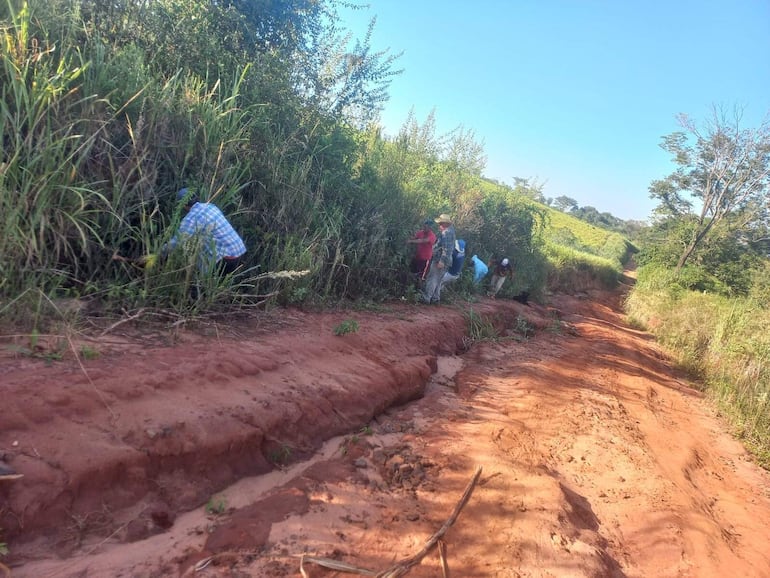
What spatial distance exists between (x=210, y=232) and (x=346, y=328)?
1.79 meters

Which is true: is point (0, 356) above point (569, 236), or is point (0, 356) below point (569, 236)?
below

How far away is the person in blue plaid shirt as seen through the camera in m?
4.18

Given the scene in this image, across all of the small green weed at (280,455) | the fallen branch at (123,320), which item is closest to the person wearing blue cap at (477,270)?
the small green weed at (280,455)

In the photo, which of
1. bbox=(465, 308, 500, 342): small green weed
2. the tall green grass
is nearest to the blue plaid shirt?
bbox=(465, 308, 500, 342): small green weed

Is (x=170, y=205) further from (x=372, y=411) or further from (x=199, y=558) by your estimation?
(x=199, y=558)

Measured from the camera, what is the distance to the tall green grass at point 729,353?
20.8ft

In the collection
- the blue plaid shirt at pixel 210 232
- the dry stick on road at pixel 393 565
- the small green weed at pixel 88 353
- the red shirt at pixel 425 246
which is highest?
the red shirt at pixel 425 246

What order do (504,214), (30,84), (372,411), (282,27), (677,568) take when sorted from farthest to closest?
(504,214) < (282,27) < (372,411) < (30,84) < (677,568)

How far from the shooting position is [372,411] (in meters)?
4.26

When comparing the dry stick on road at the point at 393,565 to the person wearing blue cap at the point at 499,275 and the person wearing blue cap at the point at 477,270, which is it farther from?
the person wearing blue cap at the point at 499,275

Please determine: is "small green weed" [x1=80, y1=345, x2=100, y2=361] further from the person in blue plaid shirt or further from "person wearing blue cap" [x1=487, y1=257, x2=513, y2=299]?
"person wearing blue cap" [x1=487, y1=257, x2=513, y2=299]

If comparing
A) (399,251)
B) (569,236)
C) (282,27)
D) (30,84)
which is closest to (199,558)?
(30,84)

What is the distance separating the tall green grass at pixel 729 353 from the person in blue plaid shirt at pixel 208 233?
669cm

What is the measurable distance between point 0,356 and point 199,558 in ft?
5.70
